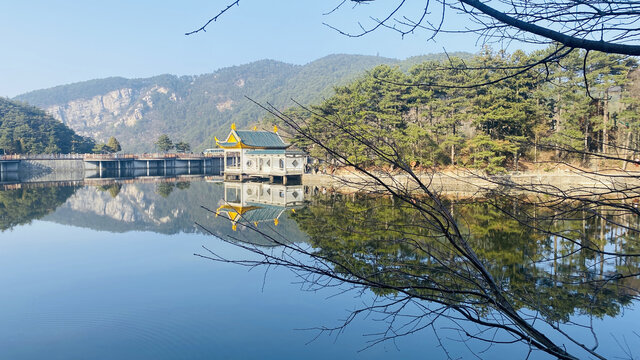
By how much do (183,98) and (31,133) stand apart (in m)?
85.5

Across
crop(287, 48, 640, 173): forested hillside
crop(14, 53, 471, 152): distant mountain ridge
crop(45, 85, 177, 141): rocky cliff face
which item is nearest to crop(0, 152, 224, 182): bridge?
crop(287, 48, 640, 173): forested hillside

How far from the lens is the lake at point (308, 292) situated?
1.78 meters

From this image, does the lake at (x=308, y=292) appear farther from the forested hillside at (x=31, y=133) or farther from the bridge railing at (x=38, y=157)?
the forested hillside at (x=31, y=133)

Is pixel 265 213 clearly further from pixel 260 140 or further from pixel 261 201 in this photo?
pixel 260 140

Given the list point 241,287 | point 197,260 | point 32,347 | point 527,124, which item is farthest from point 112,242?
point 527,124

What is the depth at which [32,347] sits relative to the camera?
411 cm

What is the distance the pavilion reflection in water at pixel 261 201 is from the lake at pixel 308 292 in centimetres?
186

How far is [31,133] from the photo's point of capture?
37.9m

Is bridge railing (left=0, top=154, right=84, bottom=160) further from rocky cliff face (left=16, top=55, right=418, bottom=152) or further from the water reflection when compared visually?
rocky cliff face (left=16, top=55, right=418, bottom=152)

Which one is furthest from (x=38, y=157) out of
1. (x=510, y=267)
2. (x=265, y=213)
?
Answer: (x=510, y=267)

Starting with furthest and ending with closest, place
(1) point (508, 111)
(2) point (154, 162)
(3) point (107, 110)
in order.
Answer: (3) point (107, 110) < (2) point (154, 162) < (1) point (508, 111)

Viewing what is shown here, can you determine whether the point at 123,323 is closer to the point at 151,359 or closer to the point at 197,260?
the point at 151,359

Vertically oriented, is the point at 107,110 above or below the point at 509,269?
above

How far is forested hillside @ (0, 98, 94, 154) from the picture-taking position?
36594mm
